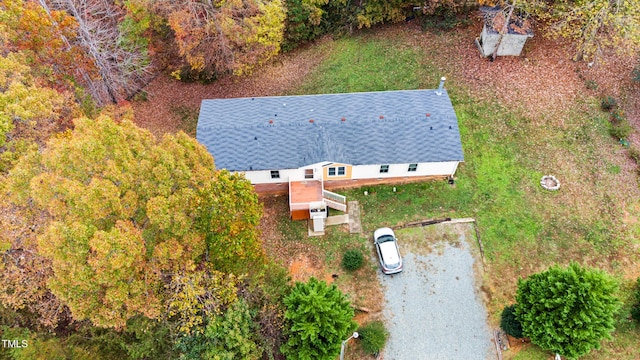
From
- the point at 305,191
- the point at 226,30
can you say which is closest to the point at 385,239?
the point at 305,191

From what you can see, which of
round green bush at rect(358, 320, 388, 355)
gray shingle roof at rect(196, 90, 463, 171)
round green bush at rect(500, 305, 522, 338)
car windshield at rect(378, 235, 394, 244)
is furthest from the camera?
gray shingle roof at rect(196, 90, 463, 171)

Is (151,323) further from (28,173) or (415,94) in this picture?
(415,94)

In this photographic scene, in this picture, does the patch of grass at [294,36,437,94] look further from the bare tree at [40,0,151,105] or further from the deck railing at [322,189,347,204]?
the bare tree at [40,0,151,105]

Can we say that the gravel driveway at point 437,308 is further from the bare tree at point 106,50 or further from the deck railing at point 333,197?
the bare tree at point 106,50

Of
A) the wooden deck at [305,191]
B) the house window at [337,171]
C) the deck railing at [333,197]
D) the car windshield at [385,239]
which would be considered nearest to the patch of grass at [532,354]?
the car windshield at [385,239]

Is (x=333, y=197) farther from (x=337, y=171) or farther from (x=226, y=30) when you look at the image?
(x=226, y=30)

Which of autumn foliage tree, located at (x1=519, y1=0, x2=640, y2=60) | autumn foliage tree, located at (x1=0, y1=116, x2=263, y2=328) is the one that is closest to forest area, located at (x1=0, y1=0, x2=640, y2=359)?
autumn foliage tree, located at (x1=0, y1=116, x2=263, y2=328)

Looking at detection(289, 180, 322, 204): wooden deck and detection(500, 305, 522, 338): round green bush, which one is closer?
detection(500, 305, 522, 338): round green bush
